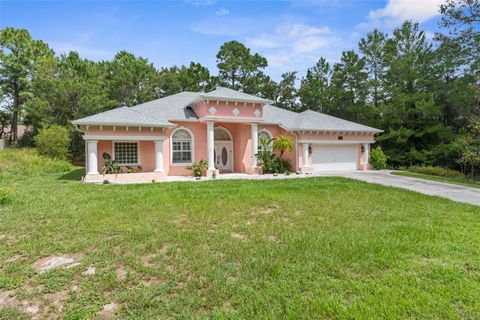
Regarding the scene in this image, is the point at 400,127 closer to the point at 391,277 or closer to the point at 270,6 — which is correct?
the point at 270,6

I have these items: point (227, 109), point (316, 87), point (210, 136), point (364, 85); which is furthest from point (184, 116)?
point (364, 85)

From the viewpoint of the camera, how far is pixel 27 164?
55.8 feet

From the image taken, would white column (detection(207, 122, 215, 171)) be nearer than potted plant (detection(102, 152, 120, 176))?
No

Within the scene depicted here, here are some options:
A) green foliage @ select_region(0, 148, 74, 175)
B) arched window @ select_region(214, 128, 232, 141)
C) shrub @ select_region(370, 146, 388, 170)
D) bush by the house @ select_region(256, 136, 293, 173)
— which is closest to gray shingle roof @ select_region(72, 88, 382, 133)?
bush by the house @ select_region(256, 136, 293, 173)

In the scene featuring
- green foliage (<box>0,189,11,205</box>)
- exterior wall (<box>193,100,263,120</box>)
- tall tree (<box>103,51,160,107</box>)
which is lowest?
green foliage (<box>0,189,11,205</box>)

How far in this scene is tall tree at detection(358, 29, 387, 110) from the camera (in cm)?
2923

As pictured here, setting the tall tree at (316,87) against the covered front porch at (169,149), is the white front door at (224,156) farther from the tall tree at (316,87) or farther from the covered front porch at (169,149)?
the tall tree at (316,87)

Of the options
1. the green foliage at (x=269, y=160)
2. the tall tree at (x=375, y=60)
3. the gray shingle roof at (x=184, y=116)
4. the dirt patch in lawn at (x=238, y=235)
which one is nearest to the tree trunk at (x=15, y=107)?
the gray shingle roof at (x=184, y=116)

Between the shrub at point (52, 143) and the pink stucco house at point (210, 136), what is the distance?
8.28 metres

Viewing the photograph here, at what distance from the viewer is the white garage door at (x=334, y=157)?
1903 cm

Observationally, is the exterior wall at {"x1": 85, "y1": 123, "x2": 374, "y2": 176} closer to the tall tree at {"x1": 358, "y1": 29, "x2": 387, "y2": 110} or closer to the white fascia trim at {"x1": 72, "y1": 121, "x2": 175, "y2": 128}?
the white fascia trim at {"x1": 72, "y1": 121, "x2": 175, "y2": 128}

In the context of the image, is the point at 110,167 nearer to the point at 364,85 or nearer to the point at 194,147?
the point at 194,147

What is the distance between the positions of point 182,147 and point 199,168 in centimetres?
204

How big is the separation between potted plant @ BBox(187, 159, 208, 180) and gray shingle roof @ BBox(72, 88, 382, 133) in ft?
9.37
